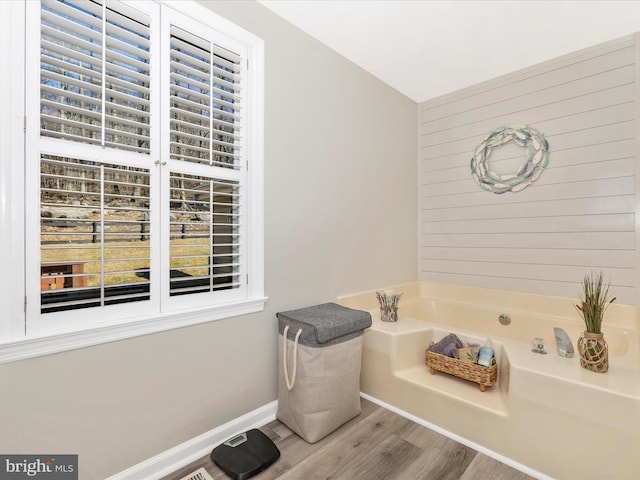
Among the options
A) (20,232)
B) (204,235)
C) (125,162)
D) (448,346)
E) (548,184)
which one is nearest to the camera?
(20,232)

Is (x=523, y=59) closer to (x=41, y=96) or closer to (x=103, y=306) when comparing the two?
(x=41, y=96)

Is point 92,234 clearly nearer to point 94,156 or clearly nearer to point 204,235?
point 94,156

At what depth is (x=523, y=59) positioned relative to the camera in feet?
8.13

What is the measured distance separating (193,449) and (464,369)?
1.60 m

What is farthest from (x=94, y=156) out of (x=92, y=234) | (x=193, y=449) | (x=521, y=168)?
(x=521, y=168)

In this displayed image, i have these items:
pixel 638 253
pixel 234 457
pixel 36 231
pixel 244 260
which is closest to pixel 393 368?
pixel 234 457

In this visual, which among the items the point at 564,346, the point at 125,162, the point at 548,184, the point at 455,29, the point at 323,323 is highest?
the point at 455,29

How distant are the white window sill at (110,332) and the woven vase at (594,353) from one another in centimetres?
176

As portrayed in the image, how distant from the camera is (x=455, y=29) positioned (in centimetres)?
213

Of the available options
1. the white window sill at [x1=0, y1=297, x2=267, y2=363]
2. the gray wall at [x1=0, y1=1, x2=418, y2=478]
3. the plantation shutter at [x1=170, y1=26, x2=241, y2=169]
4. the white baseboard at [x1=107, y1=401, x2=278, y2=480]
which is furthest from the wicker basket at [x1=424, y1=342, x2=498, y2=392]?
the plantation shutter at [x1=170, y1=26, x2=241, y2=169]

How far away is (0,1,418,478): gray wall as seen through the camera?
4.24 feet

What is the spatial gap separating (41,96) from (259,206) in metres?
1.04

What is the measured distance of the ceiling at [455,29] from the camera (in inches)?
75.4

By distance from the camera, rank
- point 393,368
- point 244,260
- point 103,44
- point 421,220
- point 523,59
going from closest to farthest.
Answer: point 103,44
point 244,260
point 393,368
point 523,59
point 421,220
